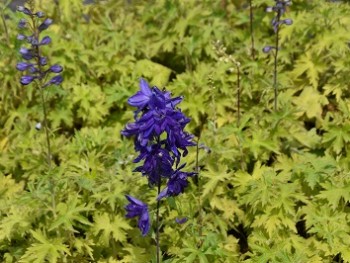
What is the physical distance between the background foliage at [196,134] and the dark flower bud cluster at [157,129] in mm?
878

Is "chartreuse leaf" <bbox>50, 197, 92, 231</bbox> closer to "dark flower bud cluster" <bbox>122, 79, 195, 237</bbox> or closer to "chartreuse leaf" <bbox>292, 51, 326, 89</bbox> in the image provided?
"dark flower bud cluster" <bbox>122, 79, 195, 237</bbox>

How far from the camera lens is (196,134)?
5.41 metres

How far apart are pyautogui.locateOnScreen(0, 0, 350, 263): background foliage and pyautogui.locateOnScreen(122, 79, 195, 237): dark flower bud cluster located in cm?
88

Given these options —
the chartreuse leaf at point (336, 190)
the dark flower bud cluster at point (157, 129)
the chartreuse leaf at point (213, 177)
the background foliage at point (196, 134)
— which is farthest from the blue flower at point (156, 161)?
the chartreuse leaf at point (336, 190)

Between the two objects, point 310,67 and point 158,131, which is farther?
point 310,67

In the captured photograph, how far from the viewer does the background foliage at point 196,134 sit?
423 centimetres

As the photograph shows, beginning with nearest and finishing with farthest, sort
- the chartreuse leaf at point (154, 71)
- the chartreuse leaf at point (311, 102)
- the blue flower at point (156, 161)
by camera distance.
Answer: the blue flower at point (156, 161), the chartreuse leaf at point (311, 102), the chartreuse leaf at point (154, 71)

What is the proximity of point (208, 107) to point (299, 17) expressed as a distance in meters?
1.39

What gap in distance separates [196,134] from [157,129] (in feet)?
7.49

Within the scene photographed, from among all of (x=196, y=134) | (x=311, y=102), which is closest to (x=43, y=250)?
(x=196, y=134)

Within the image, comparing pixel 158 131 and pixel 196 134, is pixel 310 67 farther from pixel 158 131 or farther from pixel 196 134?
pixel 158 131

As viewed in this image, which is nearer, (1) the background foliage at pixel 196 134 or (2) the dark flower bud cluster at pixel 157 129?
(2) the dark flower bud cluster at pixel 157 129

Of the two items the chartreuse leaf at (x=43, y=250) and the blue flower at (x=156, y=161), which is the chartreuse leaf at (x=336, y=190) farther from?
the chartreuse leaf at (x=43, y=250)

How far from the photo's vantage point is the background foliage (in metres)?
4.23
